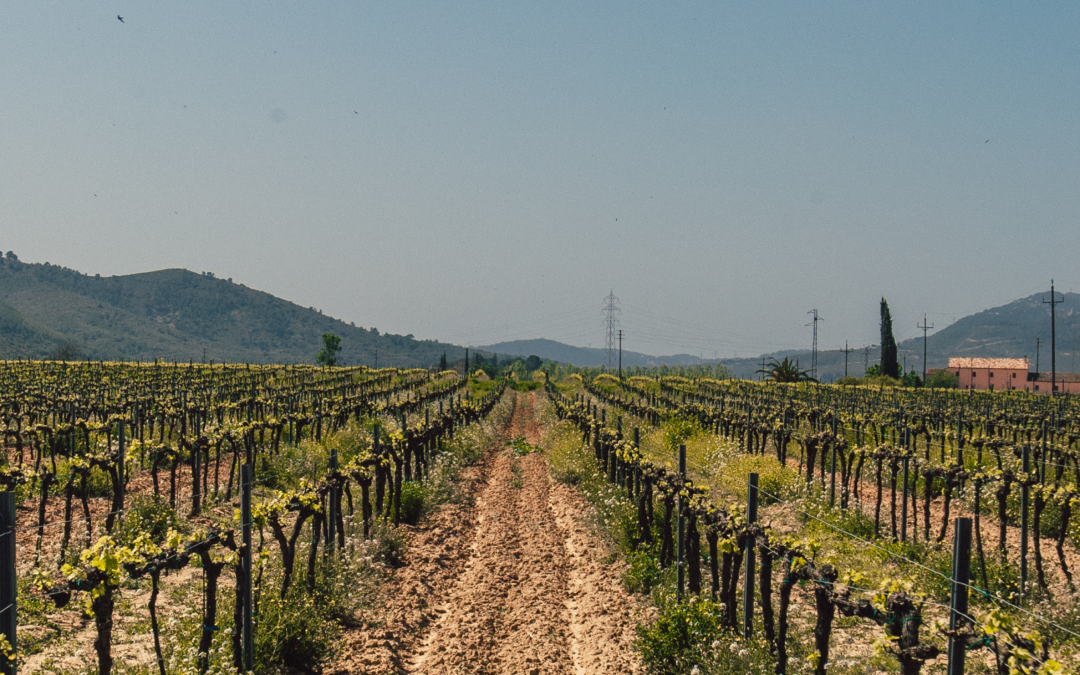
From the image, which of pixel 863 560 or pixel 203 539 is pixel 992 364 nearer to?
pixel 863 560

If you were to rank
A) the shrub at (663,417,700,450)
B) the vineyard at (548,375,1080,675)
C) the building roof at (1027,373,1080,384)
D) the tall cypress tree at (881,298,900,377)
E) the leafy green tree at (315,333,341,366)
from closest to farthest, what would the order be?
the vineyard at (548,375,1080,675)
the shrub at (663,417,700,450)
the tall cypress tree at (881,298,900,377)
the building roof at (1027,373,1080,384)
the leafy green tree at (315,333,341,366)

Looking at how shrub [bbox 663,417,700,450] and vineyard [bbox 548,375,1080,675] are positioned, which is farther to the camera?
shrub [bbox 663,417,700,450]

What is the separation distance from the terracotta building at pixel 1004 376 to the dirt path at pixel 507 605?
7631 centimetres

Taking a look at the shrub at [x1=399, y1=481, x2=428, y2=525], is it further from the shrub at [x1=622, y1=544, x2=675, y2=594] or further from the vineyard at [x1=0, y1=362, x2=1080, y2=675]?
the shrub at [x1=622, y1=544, x2=675, y2=594]

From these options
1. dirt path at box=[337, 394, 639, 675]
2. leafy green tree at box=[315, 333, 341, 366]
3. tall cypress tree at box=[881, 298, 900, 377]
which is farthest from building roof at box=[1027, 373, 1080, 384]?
leafy green tree at box=[315, 333, 341, 366]

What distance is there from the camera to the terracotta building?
72.2 meters

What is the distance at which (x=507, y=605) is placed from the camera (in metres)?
8.67

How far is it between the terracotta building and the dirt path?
76314 millimetres

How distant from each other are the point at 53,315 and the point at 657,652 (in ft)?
796

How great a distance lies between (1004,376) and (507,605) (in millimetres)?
88397

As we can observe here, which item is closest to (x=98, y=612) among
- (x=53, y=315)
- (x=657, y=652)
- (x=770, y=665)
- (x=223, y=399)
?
(x=657, y=652)

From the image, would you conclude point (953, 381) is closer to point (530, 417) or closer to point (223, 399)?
point (530, 417)

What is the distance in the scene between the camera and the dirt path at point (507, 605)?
23.4ft

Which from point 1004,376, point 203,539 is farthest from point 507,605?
point 1004,376
